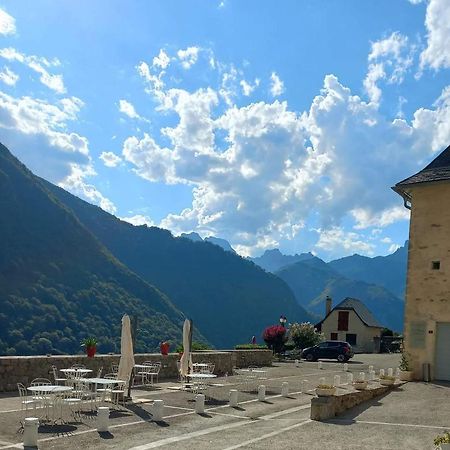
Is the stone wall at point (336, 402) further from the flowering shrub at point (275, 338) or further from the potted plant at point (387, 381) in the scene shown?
the flowering shrub at point (275, 338)

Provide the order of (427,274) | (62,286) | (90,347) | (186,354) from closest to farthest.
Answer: (90,347), (186,354), (427,274), (62,286)

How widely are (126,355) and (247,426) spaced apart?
14.8 feet

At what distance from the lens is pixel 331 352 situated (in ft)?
123

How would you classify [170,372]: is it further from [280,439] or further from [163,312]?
[163,312]

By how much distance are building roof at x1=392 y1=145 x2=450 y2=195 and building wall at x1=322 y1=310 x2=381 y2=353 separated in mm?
35428

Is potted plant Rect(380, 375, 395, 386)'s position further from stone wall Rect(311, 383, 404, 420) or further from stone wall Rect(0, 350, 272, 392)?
stone wall Rect(0, 350, 272, 392)

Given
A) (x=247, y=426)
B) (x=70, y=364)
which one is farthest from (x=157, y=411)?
(x=70, y=364)

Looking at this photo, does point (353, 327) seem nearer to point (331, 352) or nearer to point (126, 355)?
point (331, 352)

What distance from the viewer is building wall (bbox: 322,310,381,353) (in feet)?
186

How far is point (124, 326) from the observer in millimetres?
15414

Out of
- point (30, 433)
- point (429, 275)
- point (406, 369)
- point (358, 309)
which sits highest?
point (358, 309)

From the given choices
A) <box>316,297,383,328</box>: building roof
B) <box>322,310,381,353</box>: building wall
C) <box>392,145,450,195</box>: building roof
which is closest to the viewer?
<box>392,145,450,195</box>: building roof

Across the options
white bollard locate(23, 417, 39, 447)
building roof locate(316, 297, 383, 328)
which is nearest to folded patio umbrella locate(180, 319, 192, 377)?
white bollard locate(23, 417, 39, 447)

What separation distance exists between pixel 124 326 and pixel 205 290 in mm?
163573
